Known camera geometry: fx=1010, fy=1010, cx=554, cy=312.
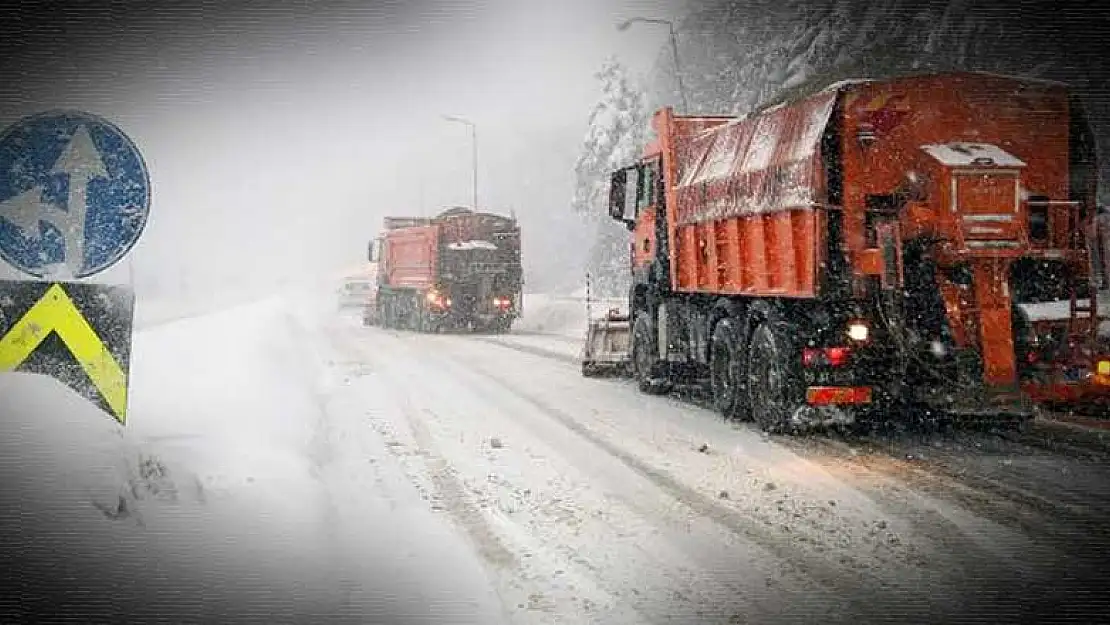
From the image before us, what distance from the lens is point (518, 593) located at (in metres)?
5.46

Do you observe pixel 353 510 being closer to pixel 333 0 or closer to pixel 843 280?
pixel 843 280

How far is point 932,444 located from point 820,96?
141 inches

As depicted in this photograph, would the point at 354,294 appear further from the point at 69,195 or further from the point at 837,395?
the point at 69,195

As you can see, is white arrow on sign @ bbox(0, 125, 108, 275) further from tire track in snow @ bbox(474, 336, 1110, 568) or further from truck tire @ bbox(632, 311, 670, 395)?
truck tire @ bbox(632, 311, 670, 395)

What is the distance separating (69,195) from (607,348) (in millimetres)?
12709

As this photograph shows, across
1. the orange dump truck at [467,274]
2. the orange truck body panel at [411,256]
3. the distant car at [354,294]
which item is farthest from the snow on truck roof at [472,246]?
the distant car at [354,294]

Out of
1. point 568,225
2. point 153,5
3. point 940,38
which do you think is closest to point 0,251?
point 153,5

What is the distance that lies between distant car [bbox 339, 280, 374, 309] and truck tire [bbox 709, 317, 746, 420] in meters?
38.2

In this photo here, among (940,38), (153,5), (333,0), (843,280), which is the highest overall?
(940,38)

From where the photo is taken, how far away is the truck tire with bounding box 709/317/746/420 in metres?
11.6

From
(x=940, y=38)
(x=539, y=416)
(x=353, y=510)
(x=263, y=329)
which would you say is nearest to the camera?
(x=353, y=510)

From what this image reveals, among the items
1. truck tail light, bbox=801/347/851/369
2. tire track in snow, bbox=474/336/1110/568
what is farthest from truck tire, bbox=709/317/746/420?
truck tail light, bbox=801/347/851/369

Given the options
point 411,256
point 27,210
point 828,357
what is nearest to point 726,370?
point 828,357

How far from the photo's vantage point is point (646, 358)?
1510cm
